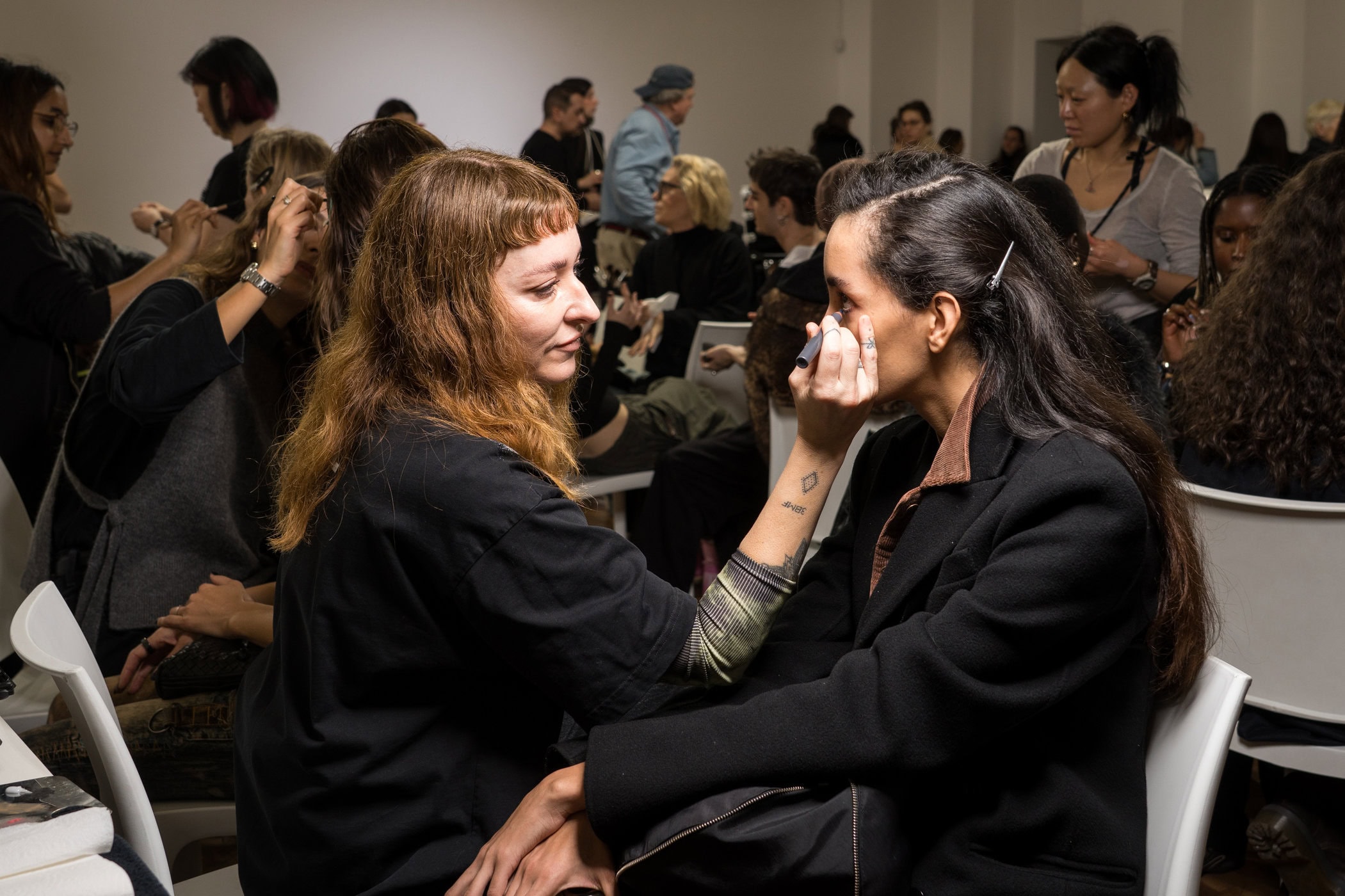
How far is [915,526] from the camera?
113 cm

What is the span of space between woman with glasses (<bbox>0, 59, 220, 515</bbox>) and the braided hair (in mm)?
2273

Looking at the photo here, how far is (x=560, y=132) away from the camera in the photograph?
19.2 feet

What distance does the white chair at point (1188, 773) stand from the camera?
98 centimetres

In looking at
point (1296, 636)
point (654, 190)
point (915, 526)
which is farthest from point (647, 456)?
point (654, 190)

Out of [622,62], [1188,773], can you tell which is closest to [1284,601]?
[1188,773]

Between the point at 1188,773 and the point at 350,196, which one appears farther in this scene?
the point at 350,196

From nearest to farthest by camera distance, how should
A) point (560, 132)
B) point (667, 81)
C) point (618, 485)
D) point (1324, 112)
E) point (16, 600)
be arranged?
point (16, 600), point (618, 485), point (667, 81), point (560, 132), point (1324, 112)

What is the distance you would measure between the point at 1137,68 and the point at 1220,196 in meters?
0.55

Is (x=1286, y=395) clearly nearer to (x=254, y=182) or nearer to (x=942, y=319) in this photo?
(x=942, y=319)

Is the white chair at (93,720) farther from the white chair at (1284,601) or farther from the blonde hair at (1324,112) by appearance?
the blonde hair at (1324,112)

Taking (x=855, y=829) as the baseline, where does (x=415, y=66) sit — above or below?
above

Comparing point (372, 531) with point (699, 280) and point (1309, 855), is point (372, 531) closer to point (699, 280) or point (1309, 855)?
point (1309, 855)

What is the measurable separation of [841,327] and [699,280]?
10.6ft

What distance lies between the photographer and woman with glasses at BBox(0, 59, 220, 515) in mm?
2334
